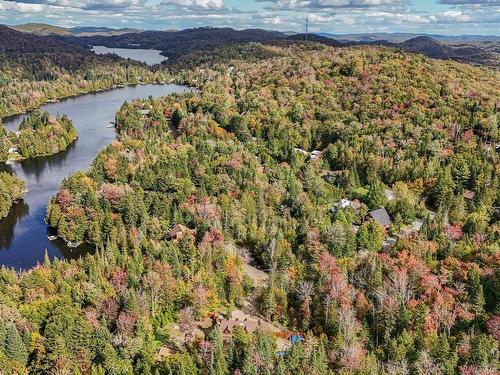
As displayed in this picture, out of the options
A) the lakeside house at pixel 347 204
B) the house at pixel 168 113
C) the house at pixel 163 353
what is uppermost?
the house at pixel 168 113

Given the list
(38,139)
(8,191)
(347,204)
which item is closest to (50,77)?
(38,139)

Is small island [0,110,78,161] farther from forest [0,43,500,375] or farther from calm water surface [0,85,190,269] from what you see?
forest [0,43,500,375]

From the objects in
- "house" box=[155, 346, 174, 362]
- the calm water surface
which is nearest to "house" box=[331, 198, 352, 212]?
"house" box=[155, 346, 174, 362]

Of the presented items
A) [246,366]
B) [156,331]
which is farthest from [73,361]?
[246,366]

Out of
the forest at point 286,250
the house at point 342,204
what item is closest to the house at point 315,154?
the forest at point 286,250

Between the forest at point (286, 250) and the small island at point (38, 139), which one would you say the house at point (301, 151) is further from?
the small island at point (38, 139)

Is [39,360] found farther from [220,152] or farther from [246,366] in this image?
[220,152]
